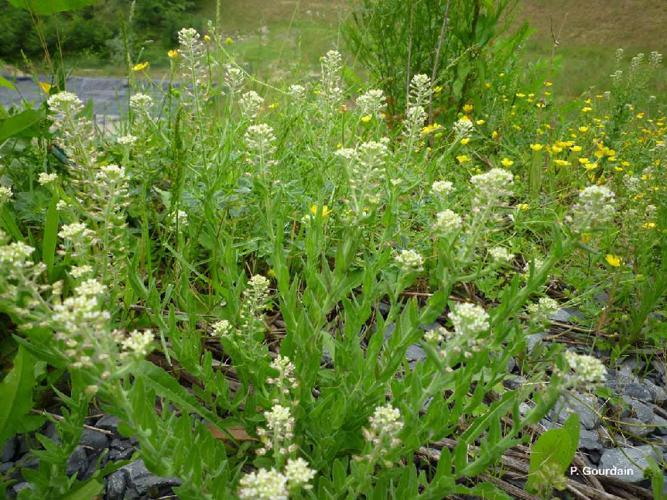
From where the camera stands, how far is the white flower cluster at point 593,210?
1.19 meters

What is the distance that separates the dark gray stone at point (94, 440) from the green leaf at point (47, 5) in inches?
68.9

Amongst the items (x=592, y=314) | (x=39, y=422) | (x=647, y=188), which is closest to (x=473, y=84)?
(x=647, y=188)

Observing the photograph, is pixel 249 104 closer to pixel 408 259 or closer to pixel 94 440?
pixel 408 259

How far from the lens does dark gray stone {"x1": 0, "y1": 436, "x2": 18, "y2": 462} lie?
1708 mm

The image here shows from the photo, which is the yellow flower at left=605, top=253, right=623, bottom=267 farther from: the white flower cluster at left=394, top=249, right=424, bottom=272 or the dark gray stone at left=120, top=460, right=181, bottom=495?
the dark gray stone at left=120, top=460, right=181, bottom=495

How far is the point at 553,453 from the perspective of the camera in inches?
63.7

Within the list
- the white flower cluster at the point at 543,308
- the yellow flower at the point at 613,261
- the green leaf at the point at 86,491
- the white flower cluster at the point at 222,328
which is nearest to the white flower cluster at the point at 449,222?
Answer: the white flower cluster at the point at 543,308

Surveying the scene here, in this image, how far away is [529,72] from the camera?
492cm

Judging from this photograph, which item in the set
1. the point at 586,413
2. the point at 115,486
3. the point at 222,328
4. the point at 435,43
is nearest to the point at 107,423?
the point at 115,486

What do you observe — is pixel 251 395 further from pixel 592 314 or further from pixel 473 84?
pixel 473 84

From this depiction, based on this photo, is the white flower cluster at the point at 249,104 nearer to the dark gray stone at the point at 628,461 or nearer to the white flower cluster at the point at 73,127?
the white flower cluster at the point at 73,127

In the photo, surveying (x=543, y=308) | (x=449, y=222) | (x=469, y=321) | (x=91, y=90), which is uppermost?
(x=449, y=222)

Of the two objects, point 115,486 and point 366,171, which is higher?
point 366,171

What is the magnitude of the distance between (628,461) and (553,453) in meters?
0.42
